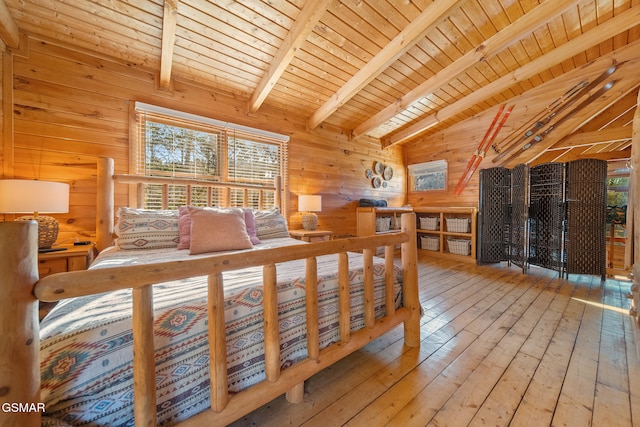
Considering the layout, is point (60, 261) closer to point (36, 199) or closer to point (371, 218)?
point (36, 199)

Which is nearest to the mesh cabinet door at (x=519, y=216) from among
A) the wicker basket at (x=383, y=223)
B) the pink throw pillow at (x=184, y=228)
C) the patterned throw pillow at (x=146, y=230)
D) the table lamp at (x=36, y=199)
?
the wicker basket at (x=383, y=223)

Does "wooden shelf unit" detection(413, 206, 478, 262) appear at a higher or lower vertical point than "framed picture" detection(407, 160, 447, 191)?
lower

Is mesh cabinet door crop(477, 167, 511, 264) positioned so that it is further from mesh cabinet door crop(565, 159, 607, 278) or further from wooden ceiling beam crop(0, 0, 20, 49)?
wooden ceiling beam crop(0, 0, 20, 49)

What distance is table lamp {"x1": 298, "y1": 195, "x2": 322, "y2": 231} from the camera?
10.6 ft

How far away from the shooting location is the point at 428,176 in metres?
4.86

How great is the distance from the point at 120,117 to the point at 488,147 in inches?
203

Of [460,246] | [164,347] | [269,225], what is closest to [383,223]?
[460,246]

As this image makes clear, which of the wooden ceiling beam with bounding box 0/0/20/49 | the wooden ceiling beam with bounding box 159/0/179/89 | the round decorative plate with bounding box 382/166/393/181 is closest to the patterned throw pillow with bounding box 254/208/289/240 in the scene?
the wooden ceiling beam with bounding box 159/0/179/89

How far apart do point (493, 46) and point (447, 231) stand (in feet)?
8.83

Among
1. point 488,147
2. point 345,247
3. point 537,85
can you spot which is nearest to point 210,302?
point 345,247

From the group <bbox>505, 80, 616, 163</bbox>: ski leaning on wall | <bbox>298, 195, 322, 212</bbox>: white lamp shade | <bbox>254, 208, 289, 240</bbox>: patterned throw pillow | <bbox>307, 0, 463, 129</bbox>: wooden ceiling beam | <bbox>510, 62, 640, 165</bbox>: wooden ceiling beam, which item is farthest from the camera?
<bbox>298, 195, 322, 212</bbox>: white lamp shade

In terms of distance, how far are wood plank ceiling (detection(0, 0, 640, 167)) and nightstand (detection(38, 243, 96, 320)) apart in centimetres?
172

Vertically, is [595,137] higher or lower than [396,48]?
lower

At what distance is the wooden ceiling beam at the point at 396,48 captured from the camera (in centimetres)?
202
